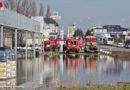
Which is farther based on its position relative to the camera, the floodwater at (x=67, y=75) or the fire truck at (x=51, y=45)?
the fire truck at (x=51, y=45)

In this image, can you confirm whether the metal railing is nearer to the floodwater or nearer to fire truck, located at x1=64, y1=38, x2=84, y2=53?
the floodwater

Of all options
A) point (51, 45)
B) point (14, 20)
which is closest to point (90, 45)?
point (51, 45)

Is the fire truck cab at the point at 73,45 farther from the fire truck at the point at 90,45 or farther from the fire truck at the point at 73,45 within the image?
the fire truck at the point at 90,45

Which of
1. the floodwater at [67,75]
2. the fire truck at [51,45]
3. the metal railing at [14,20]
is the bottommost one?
the floodwater at [67,75]

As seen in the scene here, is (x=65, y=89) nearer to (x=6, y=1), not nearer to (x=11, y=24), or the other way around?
(x=11, y=24)

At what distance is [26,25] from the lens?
1652 inches

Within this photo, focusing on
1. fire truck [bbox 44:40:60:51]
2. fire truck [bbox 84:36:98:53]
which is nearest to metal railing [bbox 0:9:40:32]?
fire truck [bbox 84:36:98:53]

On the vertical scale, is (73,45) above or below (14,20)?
below

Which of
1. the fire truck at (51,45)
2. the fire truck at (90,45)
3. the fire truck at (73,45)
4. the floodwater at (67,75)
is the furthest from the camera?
the fire truck at (51,45)

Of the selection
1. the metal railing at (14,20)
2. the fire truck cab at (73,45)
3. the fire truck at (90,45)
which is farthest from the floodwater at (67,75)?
the fire truck cab at (73,45)

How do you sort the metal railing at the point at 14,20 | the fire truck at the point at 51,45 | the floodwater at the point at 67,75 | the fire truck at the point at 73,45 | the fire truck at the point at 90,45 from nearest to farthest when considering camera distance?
1. the floodwater at the point at 67,75
2. the metal railing at the point at 14,20
3. the fire truck at the point at 90,45
4. the fire truck at the point at 73,45
5. the fire truck at the point at 51,45

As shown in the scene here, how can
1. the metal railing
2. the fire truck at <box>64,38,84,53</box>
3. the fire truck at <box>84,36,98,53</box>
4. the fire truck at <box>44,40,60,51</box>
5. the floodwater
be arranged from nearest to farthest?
the floodwater, the metal railing, the fire truck at <box>84,36,98,53</box>, the fire truck at <box>64,38,84,53</box>, the fire truck at <box>44,40,60,51</box>

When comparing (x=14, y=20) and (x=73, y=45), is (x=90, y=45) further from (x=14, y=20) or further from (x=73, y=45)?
(x=14, y=20)

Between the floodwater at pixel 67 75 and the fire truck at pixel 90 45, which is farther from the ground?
the fire truck at pixel 90 45
